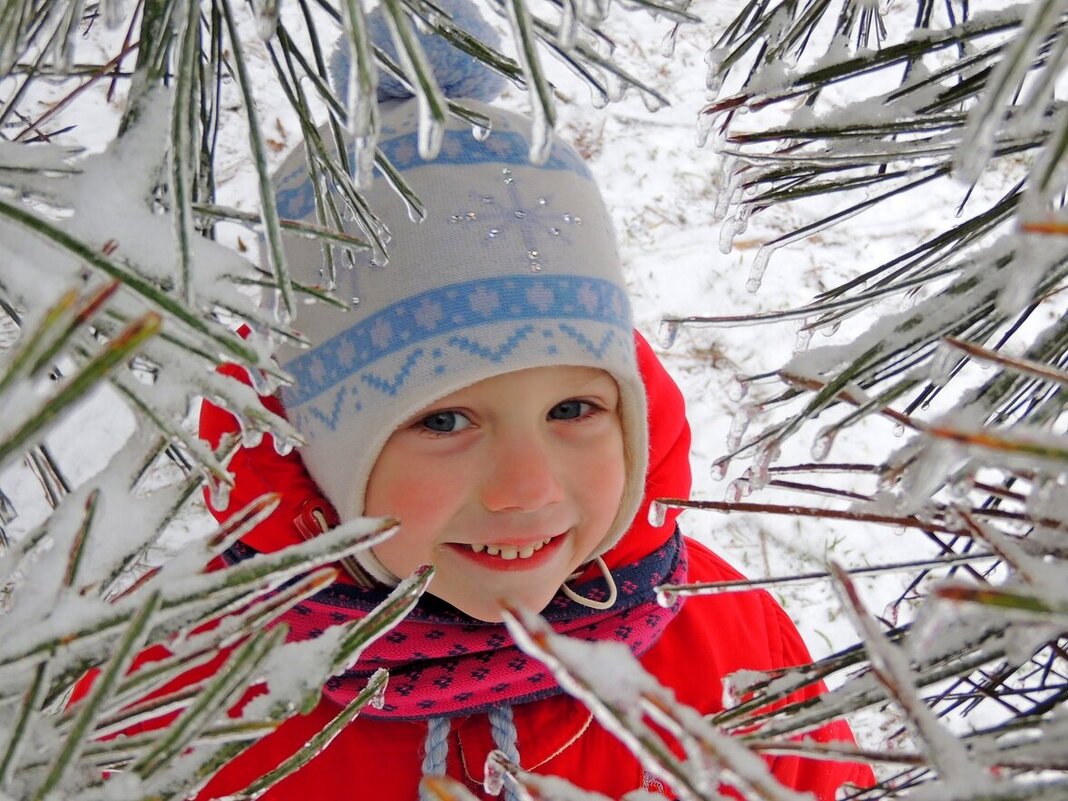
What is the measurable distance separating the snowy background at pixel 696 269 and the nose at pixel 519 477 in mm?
1075

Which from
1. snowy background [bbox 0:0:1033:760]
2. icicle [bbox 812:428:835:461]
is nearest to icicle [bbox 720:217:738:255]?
icicle [bbox 812:428:835:461]

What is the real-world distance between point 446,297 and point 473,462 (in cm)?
17

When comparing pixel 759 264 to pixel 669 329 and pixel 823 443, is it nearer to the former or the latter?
pixel 669 329

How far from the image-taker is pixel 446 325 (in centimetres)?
83

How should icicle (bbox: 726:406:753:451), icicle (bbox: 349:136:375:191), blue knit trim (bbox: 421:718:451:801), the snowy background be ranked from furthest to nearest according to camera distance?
1. the snowy background
2. blue knit trim (bbox: 421:718:451:801)
3. icicle (bbox: 726:406:753:451)
4. icicle (bbox: 349:136:375:191)

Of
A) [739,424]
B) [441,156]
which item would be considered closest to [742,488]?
[739,424]

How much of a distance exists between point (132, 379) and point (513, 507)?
0.53 metres

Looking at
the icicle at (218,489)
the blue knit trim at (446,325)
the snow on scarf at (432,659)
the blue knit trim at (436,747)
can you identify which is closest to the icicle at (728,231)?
the blue knit trim at (446,325)

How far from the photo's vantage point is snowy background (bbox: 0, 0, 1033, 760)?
1.95 m

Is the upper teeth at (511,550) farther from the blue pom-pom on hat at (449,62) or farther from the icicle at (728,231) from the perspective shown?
the blue pom-pom on hat at (449,62)

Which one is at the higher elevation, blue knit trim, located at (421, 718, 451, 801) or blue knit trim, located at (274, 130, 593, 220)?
blue knit trim, located at (274, 130, 593, 220)

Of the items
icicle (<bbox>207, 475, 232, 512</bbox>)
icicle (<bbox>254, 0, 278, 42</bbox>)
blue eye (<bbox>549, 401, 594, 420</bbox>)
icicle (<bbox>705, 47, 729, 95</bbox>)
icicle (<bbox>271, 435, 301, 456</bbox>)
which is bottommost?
icicle (<bbox>207, 475, 232, 512</bbox>)

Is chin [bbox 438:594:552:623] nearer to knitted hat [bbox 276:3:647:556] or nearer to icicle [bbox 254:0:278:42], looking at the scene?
knitted hat [bbox 276:3:647:556]

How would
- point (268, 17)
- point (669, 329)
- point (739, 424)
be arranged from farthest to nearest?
point (669, 329)
point (739, 424)
point (268, 17)
